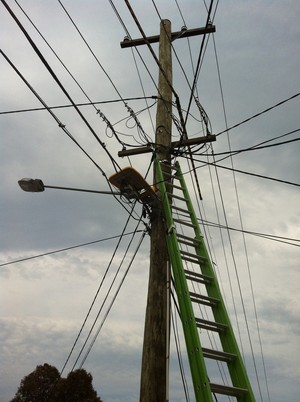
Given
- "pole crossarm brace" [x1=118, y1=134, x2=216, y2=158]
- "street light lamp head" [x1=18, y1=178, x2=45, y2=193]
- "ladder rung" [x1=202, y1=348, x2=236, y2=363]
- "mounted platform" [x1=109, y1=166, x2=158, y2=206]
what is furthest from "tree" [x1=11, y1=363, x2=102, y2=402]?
"ladder rung" [x1=202, y1=348, x2=236, y2=363]

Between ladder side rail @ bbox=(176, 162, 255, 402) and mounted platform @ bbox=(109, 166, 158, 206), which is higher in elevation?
mounted platform @ bbox=(109, 166, 158, 206)

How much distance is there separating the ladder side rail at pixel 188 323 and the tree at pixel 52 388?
20765mm

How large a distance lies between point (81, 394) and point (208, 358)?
22.0m

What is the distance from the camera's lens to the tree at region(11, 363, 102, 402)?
22.1 meters

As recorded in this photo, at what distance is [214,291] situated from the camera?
14.9ft

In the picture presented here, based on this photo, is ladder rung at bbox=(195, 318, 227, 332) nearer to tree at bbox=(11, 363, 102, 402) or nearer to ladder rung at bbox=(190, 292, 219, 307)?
ladder rung at bbox=(190, 292, 219, 307)

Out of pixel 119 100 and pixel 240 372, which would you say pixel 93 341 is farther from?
pixel 119 100

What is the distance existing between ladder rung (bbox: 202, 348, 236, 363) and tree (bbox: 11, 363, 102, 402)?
2122 centimetres

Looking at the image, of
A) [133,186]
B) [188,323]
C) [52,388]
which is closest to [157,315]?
[188,323]

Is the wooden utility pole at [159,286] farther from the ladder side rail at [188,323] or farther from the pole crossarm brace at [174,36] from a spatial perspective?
the pole crossarm brace at [174,36]

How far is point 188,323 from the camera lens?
3787mm

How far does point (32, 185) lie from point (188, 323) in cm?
263

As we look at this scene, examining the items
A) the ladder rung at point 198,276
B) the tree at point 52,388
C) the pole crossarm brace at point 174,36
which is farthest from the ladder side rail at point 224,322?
the tree at point 52,388

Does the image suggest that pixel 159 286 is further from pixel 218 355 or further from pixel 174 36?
pixel 174 36
